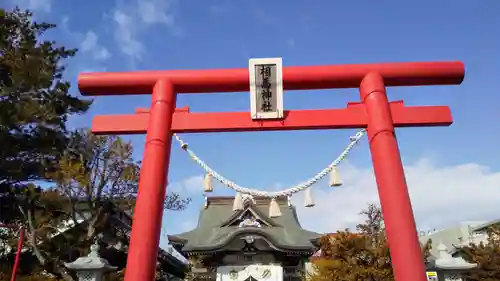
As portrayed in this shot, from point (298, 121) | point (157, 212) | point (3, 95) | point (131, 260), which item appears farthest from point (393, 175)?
point (3, 95)

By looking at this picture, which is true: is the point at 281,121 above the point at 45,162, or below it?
below

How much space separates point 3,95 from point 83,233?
579 cm

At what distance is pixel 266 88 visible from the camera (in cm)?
578

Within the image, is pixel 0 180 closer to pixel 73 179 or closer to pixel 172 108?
pixel 73 179

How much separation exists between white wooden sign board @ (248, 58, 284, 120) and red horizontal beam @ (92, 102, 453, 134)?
13 centimetres

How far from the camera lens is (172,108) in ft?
19.1

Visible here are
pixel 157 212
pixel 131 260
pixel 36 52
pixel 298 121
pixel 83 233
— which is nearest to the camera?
pixel 131 260

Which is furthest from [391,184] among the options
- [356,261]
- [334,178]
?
[356,261]

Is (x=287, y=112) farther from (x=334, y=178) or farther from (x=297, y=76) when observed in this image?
(x=334, y=178)

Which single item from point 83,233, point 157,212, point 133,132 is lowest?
point 157,212

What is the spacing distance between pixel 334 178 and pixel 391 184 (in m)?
0.89

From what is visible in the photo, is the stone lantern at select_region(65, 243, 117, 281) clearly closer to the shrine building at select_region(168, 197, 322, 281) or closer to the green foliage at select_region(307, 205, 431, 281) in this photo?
the green foliage at select_region(307, 205, 431, 281)

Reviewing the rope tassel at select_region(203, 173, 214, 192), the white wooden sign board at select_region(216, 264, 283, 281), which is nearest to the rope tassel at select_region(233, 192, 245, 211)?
the rope tassel at select_region(203, 173, 214, 192)

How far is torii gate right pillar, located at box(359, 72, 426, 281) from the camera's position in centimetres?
470
